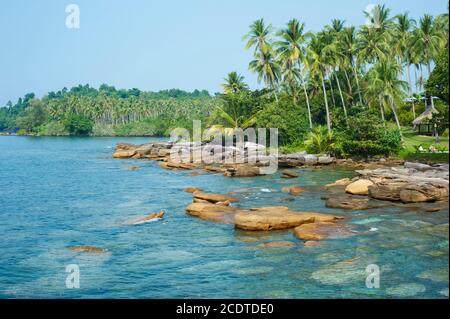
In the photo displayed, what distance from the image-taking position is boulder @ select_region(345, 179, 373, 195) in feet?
93.5

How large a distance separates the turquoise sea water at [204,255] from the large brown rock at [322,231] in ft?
1.59

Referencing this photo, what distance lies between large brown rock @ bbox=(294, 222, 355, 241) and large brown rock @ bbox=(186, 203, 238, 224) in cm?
404

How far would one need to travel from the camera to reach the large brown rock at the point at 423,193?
25.1 metres

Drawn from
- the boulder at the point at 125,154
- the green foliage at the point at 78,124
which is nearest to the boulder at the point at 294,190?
the boulder at the point at 125,154

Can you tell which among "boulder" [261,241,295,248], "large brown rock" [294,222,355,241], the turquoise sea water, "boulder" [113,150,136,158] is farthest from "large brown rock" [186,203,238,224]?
"boulder" [113,150,136,158]

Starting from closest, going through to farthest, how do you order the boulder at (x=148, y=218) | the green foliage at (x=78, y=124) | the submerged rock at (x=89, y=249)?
the submerged rock at (x=89, y=249) → the boulder at (x=148, y=218) → the green foliage at (x=78, y=124)

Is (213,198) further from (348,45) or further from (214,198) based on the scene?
(348,45)

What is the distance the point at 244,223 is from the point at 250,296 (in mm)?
7656

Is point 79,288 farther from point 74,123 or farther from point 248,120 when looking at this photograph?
point 74,123

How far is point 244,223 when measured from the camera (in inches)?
837

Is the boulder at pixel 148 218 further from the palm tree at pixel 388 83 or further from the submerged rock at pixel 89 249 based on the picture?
the palm tree at pixel 388 83

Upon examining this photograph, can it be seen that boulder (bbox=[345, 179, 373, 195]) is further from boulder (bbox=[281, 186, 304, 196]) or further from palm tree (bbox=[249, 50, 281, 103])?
palm tree (bbox=[249, 50, 281, 103])

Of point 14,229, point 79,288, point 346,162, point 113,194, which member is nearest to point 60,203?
point 113,194

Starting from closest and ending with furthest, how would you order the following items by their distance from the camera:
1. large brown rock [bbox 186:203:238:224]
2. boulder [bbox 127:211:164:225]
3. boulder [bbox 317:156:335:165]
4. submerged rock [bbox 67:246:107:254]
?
submerged rock [bbox 67:246:107:254] → large brown rock [bbox 186:203:238:224] → boulder [bbox 127:211:164:225] → boulder [bbox 317:156:335:165]
